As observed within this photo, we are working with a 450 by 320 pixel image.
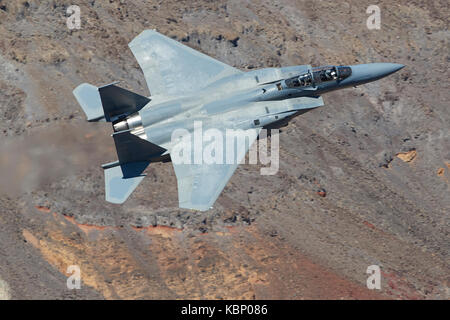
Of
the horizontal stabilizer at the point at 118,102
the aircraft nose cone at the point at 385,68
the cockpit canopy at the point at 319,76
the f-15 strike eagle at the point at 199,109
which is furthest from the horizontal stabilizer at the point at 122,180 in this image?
the aircraft nose cone at the point at 385,68

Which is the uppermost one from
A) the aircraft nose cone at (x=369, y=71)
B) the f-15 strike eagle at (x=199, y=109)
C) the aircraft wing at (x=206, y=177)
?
the aircraft nose cone at (x=369, y=71)

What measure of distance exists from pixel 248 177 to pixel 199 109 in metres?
7.18

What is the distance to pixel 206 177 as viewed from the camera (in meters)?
26.6

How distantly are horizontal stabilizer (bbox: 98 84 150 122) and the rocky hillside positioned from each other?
5.69 metres

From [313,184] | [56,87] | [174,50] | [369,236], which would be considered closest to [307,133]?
[313,184]

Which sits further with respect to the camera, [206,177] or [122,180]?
[122,180]

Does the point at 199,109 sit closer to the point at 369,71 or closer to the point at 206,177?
the point at 206,177

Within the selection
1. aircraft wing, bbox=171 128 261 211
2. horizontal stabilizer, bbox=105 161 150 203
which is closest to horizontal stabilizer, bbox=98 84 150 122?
horizontal stabilizer, bbox=105 161 150 203

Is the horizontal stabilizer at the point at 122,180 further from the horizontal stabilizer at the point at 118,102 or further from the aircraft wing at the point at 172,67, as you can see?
the aircraft wing at the point at 172,67

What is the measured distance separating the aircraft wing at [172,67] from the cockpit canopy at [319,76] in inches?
109

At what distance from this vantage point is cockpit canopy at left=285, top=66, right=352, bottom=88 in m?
27.8

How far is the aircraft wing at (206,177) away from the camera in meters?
25.7

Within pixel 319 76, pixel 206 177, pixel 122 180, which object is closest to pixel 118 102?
pixel 122 180

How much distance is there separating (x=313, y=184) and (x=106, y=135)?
36.8 feet
